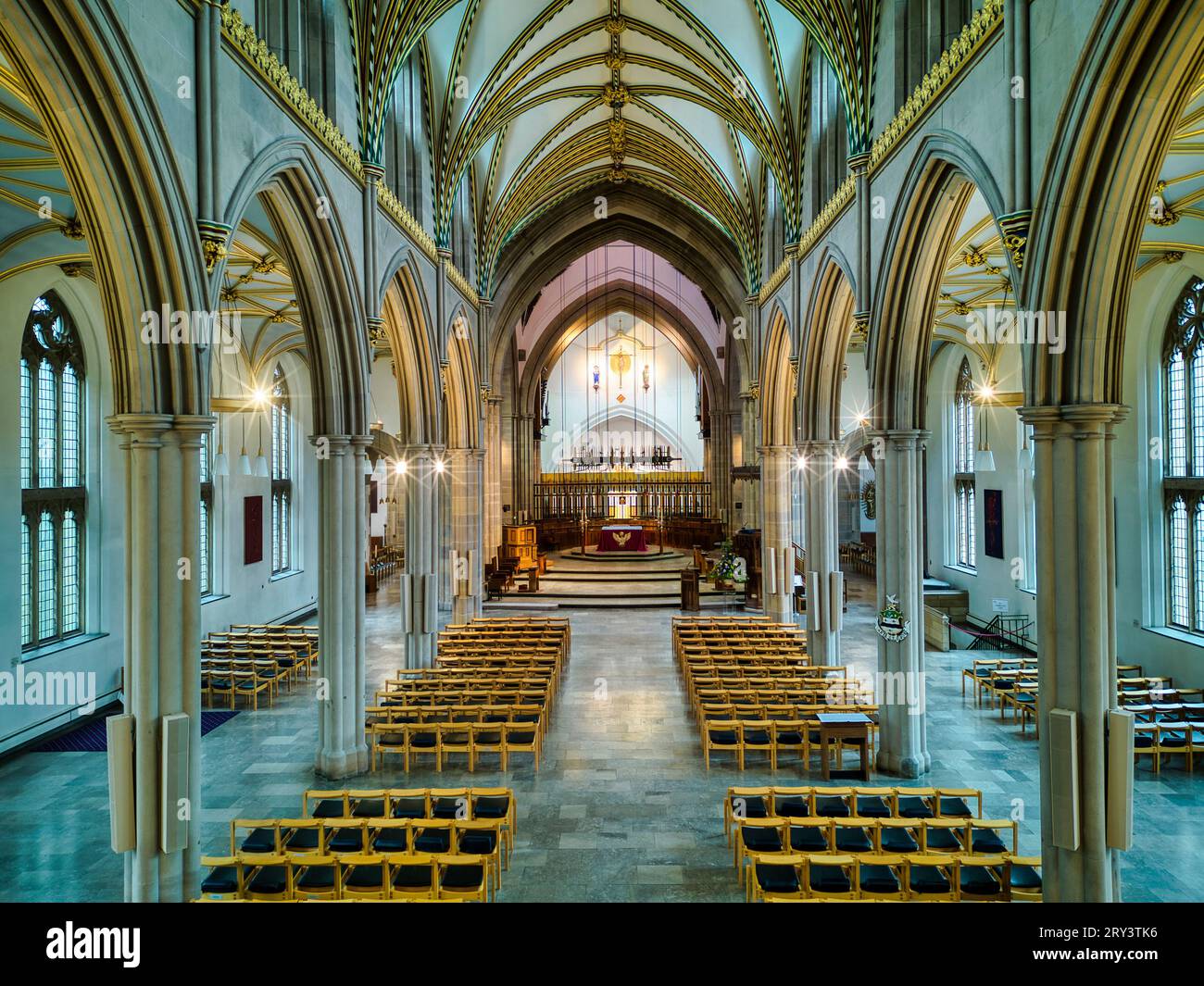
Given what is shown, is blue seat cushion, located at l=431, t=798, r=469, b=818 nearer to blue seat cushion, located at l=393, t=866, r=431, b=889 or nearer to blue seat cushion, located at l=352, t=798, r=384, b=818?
blue seat cushion, located at l=352, t=798, r=384, b=818

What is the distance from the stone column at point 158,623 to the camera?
6.48m

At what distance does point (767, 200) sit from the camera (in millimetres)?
19906

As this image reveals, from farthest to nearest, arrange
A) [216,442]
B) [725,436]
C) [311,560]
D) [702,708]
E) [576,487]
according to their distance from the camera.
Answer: [576,487], [725,436], [311,560], [216,442], [702,708]

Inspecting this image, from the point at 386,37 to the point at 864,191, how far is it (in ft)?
24.9

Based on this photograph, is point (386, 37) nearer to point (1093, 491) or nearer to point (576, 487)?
point (1093, 491)

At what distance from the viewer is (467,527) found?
842 inches

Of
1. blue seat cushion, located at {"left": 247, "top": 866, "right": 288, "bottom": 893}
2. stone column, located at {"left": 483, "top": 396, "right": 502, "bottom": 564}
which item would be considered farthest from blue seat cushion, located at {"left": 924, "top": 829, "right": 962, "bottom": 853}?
stone column, located at {"left": 483, "top": 396, "right": 502, "bottom": 564}

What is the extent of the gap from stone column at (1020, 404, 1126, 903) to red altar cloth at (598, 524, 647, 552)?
79.9ft

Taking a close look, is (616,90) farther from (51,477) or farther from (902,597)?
(51,477)

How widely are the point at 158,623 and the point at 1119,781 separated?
841 cm

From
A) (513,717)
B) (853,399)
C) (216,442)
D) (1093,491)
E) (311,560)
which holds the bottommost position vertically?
(513,717)

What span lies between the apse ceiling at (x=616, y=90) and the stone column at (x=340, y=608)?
4.93m

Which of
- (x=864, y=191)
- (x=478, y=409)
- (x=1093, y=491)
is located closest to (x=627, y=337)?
(x=478, y=409)

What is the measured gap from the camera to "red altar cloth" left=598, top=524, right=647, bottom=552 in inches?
1215
